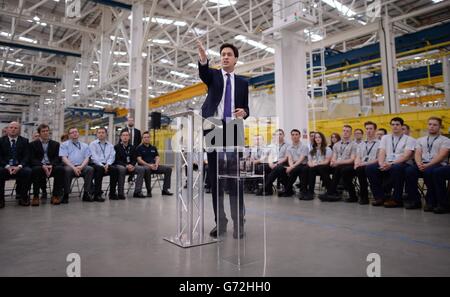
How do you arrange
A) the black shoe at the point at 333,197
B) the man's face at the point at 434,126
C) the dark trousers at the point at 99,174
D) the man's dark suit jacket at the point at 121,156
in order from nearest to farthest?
1. the man's face at the point at 434,126
2. the black shoe at the point at 333,197
3. the dark trousers at the point at 99,174
4. the man's dark suit jacket at the point at 121,156

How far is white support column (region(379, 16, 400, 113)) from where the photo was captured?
23.7 feet

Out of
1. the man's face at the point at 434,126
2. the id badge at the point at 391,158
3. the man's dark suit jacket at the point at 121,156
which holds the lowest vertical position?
the id badge at the point at 391,158

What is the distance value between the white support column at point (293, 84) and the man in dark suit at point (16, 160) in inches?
193

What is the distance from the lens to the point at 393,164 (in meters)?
4.30

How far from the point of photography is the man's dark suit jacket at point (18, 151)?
4673 mm

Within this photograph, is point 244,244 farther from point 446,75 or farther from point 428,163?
point 446,75

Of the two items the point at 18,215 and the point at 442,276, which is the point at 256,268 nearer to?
the point at 442,276

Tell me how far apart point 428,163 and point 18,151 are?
620 centimetres

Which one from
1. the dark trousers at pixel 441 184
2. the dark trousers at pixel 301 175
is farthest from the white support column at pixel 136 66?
the dark trousers at pixel 441 184

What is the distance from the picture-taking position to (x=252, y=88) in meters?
11.8

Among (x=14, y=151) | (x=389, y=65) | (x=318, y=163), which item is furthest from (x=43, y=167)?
(x=389, y=65)

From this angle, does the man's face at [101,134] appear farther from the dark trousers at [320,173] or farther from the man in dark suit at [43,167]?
the dark trousers at [320,173]

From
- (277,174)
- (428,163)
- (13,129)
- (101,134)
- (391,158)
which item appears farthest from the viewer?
(277,174)
